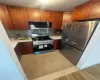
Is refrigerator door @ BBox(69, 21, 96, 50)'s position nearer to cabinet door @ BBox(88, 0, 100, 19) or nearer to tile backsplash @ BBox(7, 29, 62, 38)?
cabinet door @ BBox(88, 0, 100, 19)

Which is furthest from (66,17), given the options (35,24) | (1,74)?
(1,74)

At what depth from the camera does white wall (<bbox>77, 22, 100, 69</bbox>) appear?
5.41 ft

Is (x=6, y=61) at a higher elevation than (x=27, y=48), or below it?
higher

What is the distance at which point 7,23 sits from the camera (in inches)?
95.0

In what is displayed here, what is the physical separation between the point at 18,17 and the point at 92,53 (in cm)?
295

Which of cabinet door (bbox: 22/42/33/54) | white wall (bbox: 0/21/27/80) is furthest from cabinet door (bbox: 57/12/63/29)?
white wall (bbox: 0/21/27/80)

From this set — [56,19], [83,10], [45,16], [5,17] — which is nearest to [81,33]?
[83,10]

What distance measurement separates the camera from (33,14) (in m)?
2.79

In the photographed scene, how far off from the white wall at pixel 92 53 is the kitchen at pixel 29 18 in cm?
20

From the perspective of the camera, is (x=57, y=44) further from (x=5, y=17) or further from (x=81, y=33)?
(x=5, y=17)

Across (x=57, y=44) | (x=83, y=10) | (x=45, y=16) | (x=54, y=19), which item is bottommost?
(x=57, y=44)

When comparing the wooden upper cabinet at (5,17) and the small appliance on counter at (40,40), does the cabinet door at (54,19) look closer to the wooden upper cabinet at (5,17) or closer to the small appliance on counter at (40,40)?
the small appliance on counter at (40,40)

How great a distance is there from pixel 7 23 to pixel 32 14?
1059mm

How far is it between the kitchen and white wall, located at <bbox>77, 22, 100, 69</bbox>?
0.67ft
